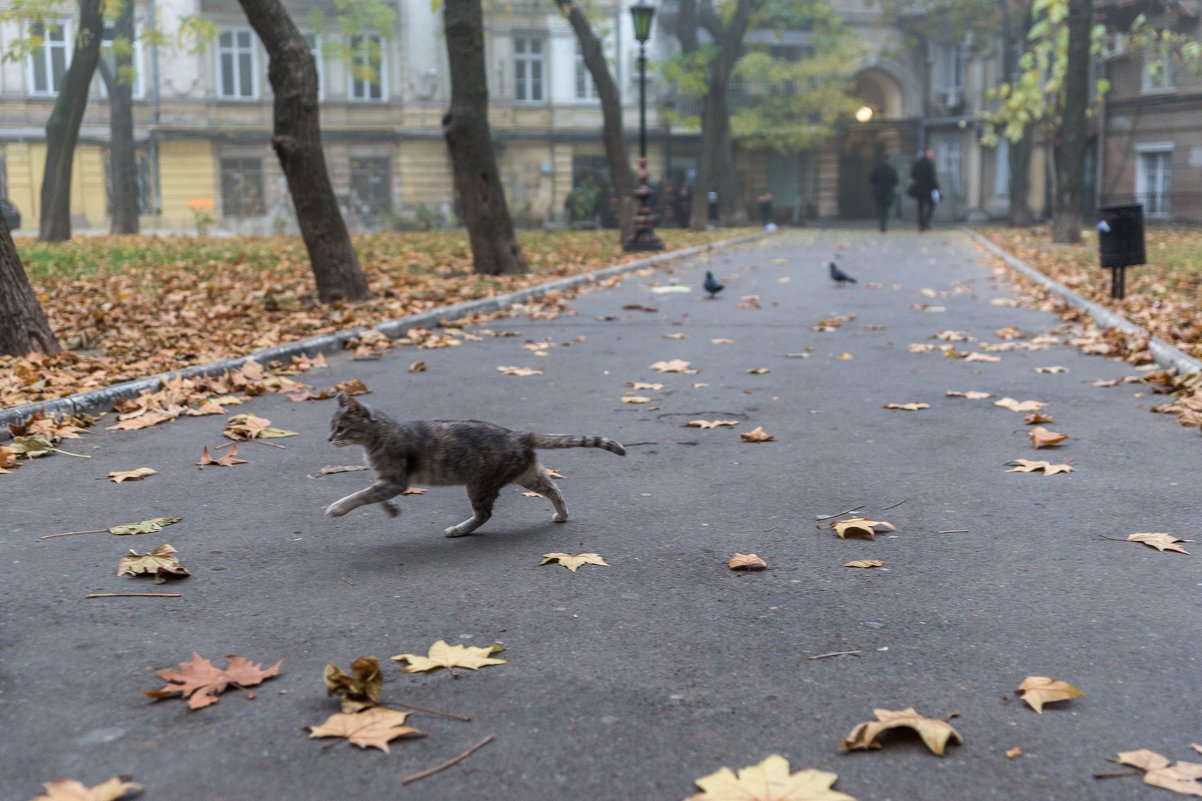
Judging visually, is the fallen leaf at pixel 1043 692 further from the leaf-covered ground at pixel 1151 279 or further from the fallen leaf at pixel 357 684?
the leaf-covered ground at pixel 1151 279

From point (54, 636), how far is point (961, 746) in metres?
2.32

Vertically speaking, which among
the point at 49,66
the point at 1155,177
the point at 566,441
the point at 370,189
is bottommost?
the point at 566,441

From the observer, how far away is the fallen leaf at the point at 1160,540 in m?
4.32

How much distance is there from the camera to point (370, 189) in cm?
4638

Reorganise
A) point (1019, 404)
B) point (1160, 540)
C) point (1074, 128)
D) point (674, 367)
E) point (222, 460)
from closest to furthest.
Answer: point (1160, 540) → point (222, 460) → point (1019, 404) → point (674, 367) → point (1074, 128)

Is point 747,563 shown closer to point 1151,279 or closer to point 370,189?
point 1151,279

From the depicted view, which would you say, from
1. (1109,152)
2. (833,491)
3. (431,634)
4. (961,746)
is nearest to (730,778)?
(961,746)

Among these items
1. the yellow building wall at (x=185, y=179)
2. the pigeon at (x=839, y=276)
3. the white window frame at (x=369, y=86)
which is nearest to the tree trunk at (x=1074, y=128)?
the pigeon at (x=839, y=276)

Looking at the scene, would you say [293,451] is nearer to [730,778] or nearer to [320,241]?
[730,778]

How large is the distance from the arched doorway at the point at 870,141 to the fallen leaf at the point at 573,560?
161ft

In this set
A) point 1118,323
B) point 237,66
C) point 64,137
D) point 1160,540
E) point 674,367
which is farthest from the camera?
point 237,66

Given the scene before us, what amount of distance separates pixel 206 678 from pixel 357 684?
0.41m

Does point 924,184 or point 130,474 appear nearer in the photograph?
point 130,474

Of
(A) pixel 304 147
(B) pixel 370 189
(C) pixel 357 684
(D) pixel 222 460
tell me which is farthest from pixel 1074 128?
(B) pixel 370 189
